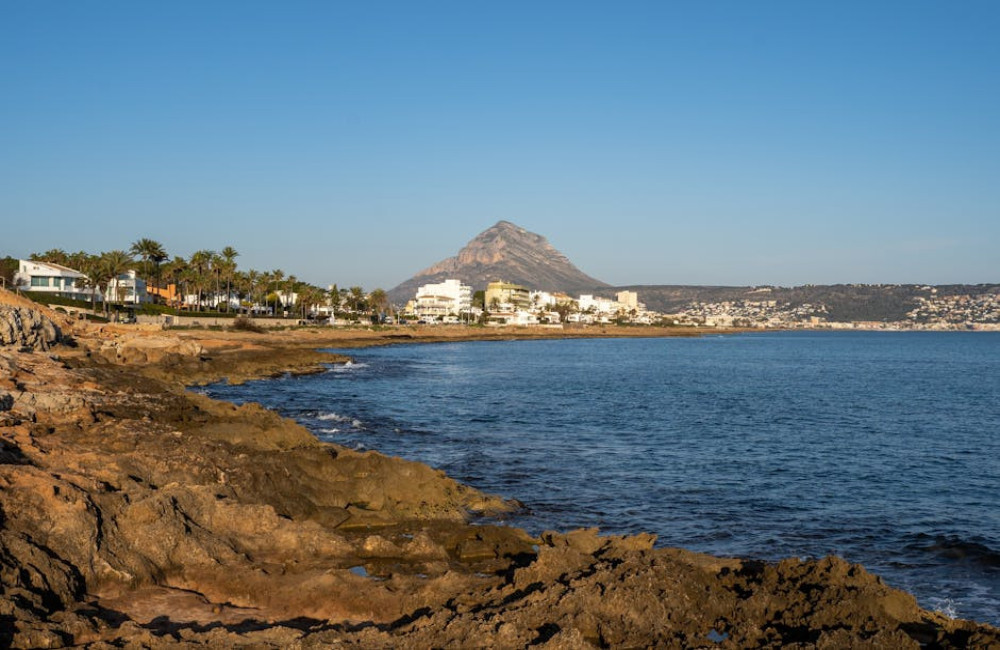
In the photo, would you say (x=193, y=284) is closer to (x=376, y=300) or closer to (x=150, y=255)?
(x=150, y=255)

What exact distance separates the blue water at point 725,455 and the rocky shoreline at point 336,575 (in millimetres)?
3532

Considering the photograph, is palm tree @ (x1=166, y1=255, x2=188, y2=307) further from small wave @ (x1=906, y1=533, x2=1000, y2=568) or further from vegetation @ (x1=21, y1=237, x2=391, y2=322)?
small wave @ (x1=906, y1=533, x2=1000, y2=568)

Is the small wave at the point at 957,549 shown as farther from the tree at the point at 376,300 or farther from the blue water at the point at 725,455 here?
the tree at the point at 376,300

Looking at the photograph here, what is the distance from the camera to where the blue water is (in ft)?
Result: 57.7

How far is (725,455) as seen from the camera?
29125mm

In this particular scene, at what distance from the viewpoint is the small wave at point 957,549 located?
1655cm

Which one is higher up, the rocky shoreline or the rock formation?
the rock formation

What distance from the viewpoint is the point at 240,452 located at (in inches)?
763

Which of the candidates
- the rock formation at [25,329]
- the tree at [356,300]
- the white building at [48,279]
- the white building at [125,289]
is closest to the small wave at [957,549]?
the rock formation at [25,329]

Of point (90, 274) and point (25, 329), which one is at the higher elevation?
point (90, 274)

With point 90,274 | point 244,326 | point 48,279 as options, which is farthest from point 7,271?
point 244,326

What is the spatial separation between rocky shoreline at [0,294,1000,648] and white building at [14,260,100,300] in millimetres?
92435

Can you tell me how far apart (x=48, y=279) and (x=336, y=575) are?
105m

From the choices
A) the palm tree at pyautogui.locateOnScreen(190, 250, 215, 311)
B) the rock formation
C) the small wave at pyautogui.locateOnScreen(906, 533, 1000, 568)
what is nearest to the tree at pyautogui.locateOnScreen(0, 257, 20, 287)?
the palm tree at pyautogui.locateOnScreen(190, 250, 215, 311)
